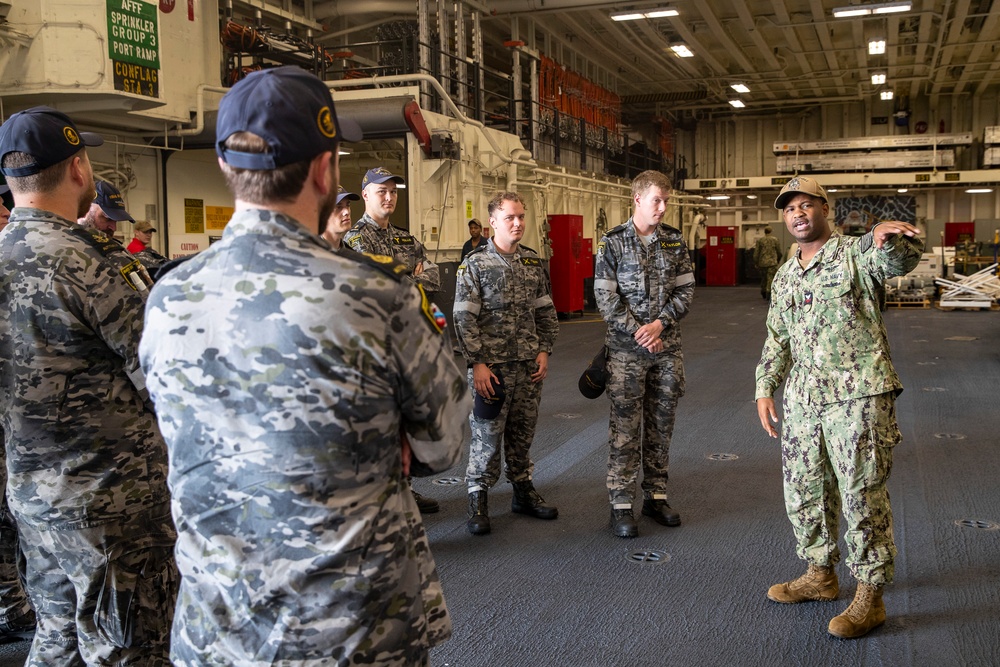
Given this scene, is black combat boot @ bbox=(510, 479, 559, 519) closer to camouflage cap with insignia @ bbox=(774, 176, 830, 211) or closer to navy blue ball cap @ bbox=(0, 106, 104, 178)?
camouflage cap with insignia @ bbox=(774, 176, 830, 211)

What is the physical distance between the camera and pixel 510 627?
9.96 feet

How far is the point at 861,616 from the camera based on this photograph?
2916mm

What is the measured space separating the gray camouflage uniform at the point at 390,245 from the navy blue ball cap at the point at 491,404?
685 millimetres

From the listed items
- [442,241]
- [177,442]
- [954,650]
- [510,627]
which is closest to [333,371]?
[177,442]

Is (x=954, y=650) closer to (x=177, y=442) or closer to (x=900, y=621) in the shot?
(x=900, y=621)

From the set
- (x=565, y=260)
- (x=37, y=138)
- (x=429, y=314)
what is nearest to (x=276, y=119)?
(x=429, y=314)

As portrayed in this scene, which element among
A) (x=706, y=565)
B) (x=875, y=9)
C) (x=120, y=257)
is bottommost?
(x=706, y=565)

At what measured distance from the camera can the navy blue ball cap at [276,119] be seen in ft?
4.20

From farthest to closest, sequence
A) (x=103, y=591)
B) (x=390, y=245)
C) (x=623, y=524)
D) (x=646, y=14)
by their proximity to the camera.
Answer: (x=646, y=14) < (x=390, y=245) < (x=623, y=524) < (x=103, y=591)

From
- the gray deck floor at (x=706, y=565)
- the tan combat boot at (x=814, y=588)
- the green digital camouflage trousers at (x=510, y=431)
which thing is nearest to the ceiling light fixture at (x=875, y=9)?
the gray deck floor at (x=706, y=565)

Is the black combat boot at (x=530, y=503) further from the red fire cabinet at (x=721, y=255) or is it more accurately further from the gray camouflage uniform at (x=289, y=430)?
the red fire cabinet at (x=721, y=255)

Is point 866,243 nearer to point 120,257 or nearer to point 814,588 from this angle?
point 814,588

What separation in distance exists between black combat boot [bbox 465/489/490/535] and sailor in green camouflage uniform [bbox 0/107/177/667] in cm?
204

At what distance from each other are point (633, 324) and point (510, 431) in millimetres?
872
